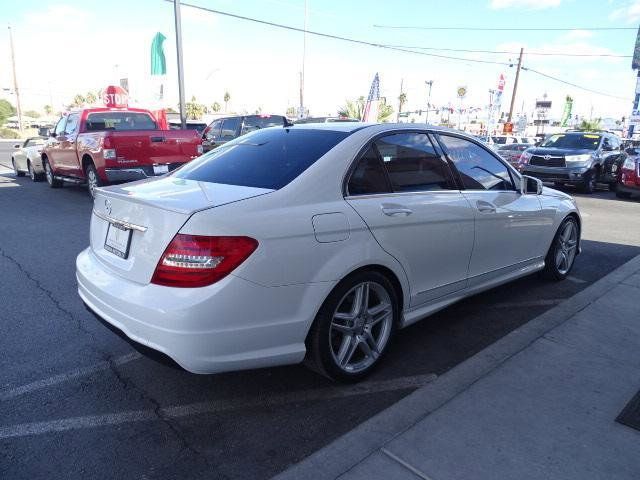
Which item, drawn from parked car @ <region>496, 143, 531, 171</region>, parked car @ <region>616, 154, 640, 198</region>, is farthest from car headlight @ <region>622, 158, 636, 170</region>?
parked car @ <region>496, 143, 531, 171</region>

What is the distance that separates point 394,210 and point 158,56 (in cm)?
1439

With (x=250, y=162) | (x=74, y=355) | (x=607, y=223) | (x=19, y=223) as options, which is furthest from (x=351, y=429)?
(x=607, y=223)

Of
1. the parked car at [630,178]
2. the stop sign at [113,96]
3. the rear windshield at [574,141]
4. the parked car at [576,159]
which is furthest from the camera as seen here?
the stop sign at [113,96]

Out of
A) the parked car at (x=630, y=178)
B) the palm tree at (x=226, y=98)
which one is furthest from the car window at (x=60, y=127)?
the palm tree at (x=226, y=98)

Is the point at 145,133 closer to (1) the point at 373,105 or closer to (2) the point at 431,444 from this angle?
(2) the point at 431,444

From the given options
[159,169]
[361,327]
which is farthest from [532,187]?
[159,169]

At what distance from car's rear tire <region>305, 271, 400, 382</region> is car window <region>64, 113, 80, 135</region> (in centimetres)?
938

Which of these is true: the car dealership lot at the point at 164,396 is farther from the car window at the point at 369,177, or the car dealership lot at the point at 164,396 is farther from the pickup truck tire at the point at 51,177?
the pickup truck tire at the point at 51,177

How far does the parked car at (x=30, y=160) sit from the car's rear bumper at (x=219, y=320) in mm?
12173

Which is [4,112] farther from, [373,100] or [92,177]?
[92,177]

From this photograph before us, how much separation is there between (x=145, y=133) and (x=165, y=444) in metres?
7.66

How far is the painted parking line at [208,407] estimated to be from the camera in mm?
2657

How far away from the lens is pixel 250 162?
331 centimetres

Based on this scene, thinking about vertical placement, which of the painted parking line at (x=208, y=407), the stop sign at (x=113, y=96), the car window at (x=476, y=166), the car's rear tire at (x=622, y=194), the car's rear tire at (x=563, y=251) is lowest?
the car's rear tire at (x=622, y=194)
